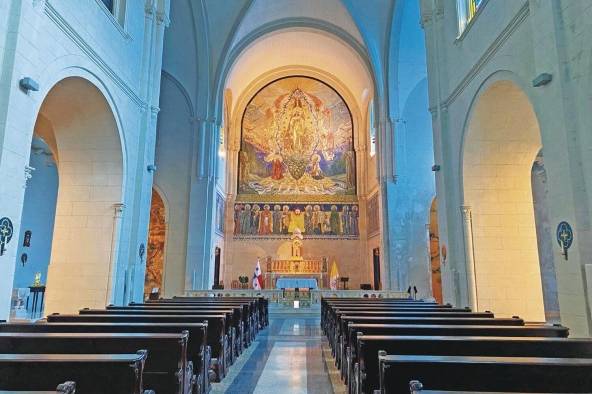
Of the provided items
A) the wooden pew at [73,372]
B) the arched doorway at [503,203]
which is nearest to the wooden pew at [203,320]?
the wooden pew at [73,372]

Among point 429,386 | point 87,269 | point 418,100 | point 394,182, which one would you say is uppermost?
point 418,100

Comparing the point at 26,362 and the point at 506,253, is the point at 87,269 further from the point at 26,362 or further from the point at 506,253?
the point at 506,253

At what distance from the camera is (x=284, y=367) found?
648 centimetres

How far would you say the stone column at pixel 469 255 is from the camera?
9047 mm

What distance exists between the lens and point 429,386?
2.75 metres

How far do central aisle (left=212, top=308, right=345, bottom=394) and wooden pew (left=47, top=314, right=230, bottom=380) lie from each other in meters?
0.28

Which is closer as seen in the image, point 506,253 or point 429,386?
point 429,386

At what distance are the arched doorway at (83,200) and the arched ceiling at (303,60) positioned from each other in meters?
11.6

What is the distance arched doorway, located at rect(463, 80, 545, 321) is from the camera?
895 cm

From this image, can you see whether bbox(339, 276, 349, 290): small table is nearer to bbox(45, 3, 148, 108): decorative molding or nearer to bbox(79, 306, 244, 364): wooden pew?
bbox(79, 306, 244, 364): wooden pew

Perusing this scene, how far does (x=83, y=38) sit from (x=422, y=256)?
48.9 ft

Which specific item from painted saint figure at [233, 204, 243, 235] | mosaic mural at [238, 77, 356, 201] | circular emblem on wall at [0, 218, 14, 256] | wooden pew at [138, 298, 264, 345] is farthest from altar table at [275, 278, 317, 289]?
circular emblem on wall at [0, 218, 14, 256]

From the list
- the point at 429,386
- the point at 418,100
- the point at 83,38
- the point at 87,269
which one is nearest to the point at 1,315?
the point at 87,269

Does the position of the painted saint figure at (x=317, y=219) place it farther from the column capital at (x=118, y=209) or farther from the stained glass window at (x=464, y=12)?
the column capital at (x=118, y=209)
